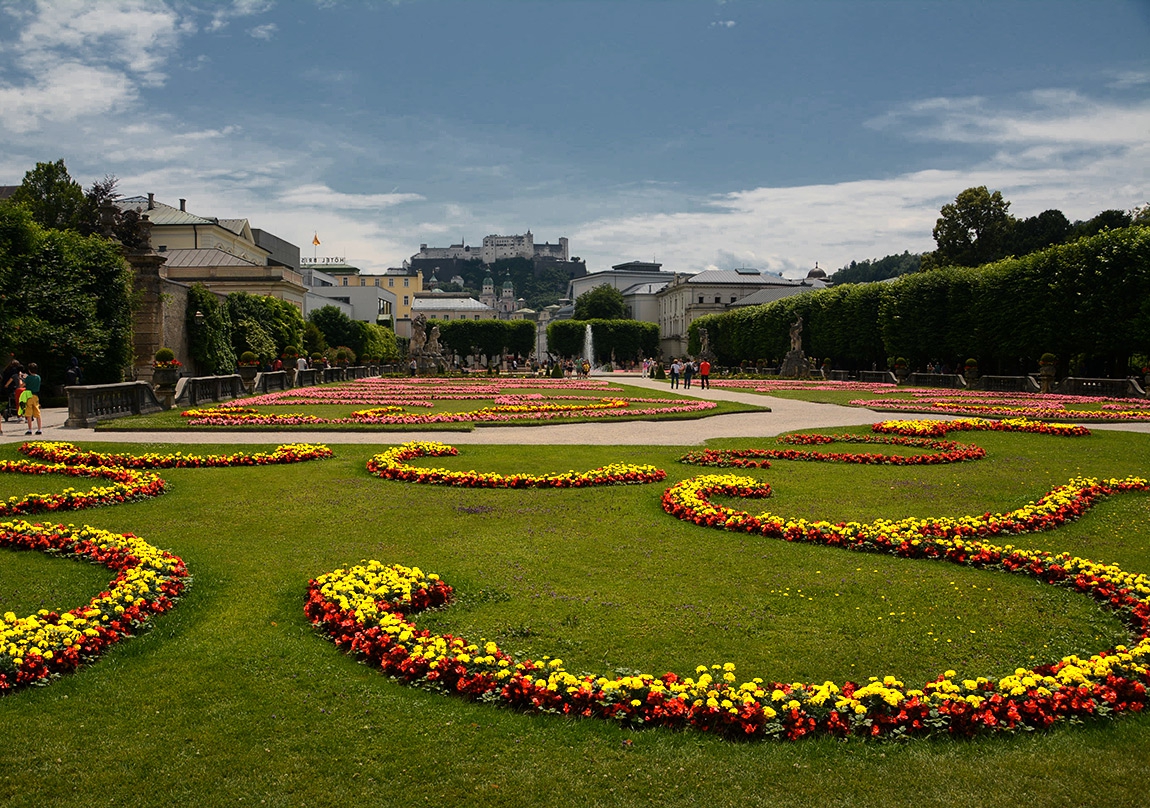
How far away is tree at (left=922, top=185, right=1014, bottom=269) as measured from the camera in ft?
236

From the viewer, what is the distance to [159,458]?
13.8 metres

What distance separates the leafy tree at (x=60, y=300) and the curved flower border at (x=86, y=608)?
2355 centimetres

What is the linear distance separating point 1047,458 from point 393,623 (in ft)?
42.9

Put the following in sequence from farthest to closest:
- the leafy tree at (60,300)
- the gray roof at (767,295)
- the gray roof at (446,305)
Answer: the gray roof at (446,305) < the gray roof at (767,295) < the leafy tree at (60,300)

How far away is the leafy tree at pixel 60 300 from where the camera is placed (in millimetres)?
28641

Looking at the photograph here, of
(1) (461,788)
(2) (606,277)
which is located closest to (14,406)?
(1) (461,788)

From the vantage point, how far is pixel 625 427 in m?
21.3

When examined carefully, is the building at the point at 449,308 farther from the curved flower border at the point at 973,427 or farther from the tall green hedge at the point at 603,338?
the curved flower border at the point at 973,427

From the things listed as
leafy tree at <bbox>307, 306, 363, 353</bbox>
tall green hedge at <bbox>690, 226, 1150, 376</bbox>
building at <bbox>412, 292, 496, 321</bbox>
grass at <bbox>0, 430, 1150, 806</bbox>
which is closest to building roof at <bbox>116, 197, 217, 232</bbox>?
leafy tree at <bbox>307, 306, 363, 353</bbox>

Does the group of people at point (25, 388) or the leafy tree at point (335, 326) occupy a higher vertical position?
the leafy tree at point (335, 326)

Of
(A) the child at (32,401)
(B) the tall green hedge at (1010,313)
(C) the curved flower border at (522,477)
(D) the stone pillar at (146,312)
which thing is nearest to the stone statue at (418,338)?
(D) the stone pillar at (146,312)

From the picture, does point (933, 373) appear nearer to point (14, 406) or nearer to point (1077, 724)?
point (14, 406)

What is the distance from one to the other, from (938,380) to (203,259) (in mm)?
53601

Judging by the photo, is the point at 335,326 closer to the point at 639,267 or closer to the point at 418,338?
the point at 418,338
